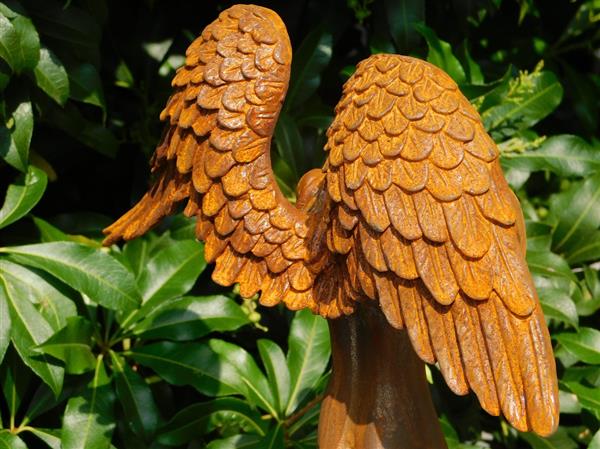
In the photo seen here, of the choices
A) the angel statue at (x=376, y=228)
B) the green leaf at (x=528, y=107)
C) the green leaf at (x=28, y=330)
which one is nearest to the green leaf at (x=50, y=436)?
the green leaf at (x=28, y=330)

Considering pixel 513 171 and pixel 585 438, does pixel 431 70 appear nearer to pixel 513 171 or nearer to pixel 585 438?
pixel 513 171

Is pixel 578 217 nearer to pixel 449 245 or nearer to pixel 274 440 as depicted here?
pixel 274 440

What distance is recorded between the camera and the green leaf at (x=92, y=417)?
1242 millimetres

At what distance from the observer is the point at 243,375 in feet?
4.48

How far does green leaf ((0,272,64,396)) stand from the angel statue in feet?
1.27

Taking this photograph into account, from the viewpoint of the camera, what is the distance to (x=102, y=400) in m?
1.31

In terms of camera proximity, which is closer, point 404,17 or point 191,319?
point 191,319

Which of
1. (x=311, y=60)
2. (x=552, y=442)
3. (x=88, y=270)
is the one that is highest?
(x=311, y=60)

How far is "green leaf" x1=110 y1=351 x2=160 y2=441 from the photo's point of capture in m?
1.29

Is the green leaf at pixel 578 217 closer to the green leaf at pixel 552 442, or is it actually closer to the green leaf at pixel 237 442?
the green leaf at pixel 552 442

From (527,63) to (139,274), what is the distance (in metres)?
0.91

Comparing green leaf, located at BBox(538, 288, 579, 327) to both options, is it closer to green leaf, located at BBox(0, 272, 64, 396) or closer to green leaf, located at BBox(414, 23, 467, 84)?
green leaf, located at BBox(414, 23, 467, 84)

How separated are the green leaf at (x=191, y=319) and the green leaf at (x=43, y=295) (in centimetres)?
12

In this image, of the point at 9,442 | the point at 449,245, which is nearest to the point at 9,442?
the point at 9,442
